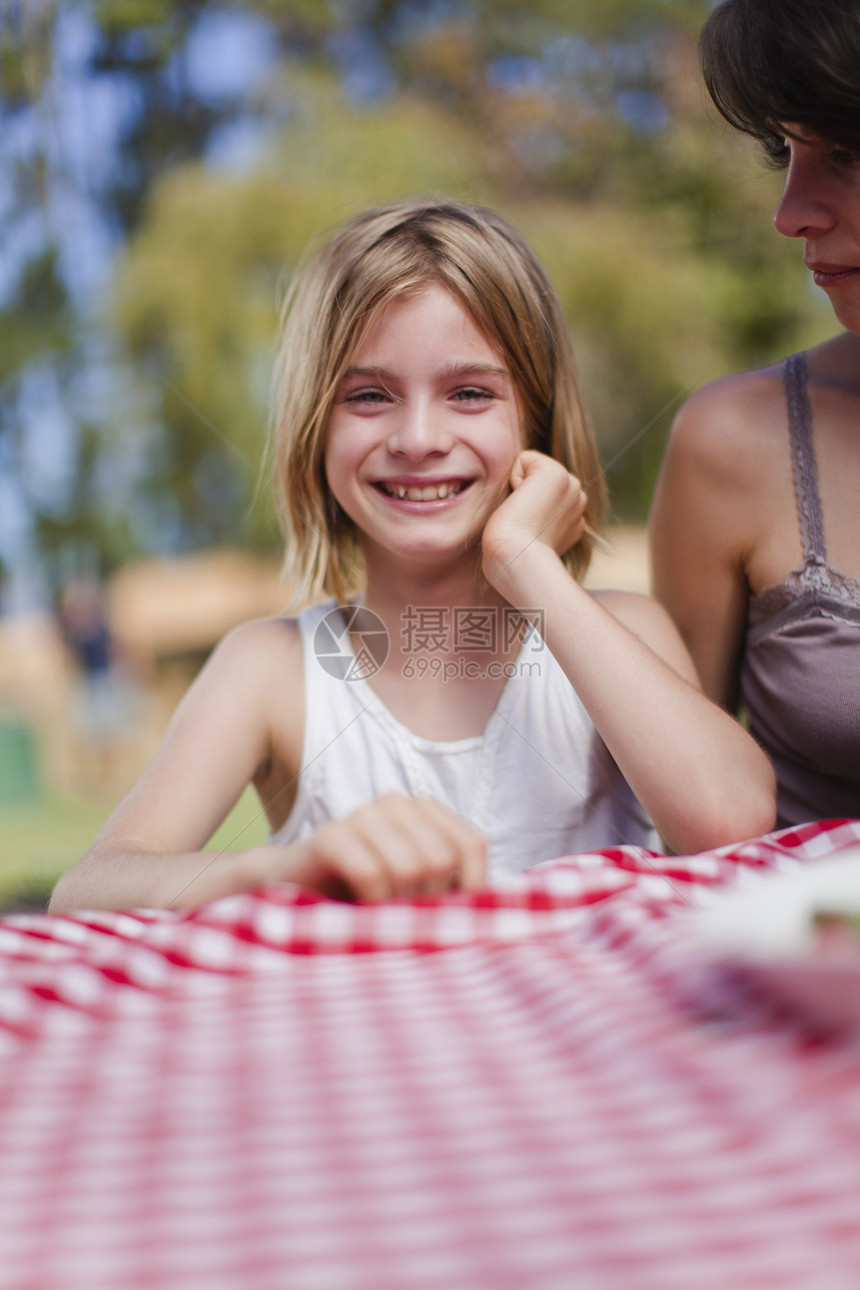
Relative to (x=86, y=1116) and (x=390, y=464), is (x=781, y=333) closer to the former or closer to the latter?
(x=390, y=464)

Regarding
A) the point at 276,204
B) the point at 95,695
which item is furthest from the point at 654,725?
the point at 276,204

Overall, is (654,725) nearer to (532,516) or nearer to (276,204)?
(532,516)

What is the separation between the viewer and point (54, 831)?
167 inches

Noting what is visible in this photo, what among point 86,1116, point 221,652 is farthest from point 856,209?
point 86,1116

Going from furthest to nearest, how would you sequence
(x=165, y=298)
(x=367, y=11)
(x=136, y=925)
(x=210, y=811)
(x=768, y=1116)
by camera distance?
(x=367, y=11), (x=165, y=298), (x=210, y=811), (x=136, y=925), (x=768, y=1116)

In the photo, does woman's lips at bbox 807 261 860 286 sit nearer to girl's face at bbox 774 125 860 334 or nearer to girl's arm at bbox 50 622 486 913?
girl's face at bbox 774 125 860 334

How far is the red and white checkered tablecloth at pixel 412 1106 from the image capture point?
28cm

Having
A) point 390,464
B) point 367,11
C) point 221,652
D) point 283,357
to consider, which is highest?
point 367,11

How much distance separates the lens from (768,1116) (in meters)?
0.33

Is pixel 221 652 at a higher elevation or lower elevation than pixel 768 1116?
higher

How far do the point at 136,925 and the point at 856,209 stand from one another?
697mm

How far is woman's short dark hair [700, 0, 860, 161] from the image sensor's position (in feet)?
2.46

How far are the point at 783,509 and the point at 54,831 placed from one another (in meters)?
3.79

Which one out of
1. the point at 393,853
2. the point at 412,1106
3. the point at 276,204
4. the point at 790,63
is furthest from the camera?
the point at 276,204
